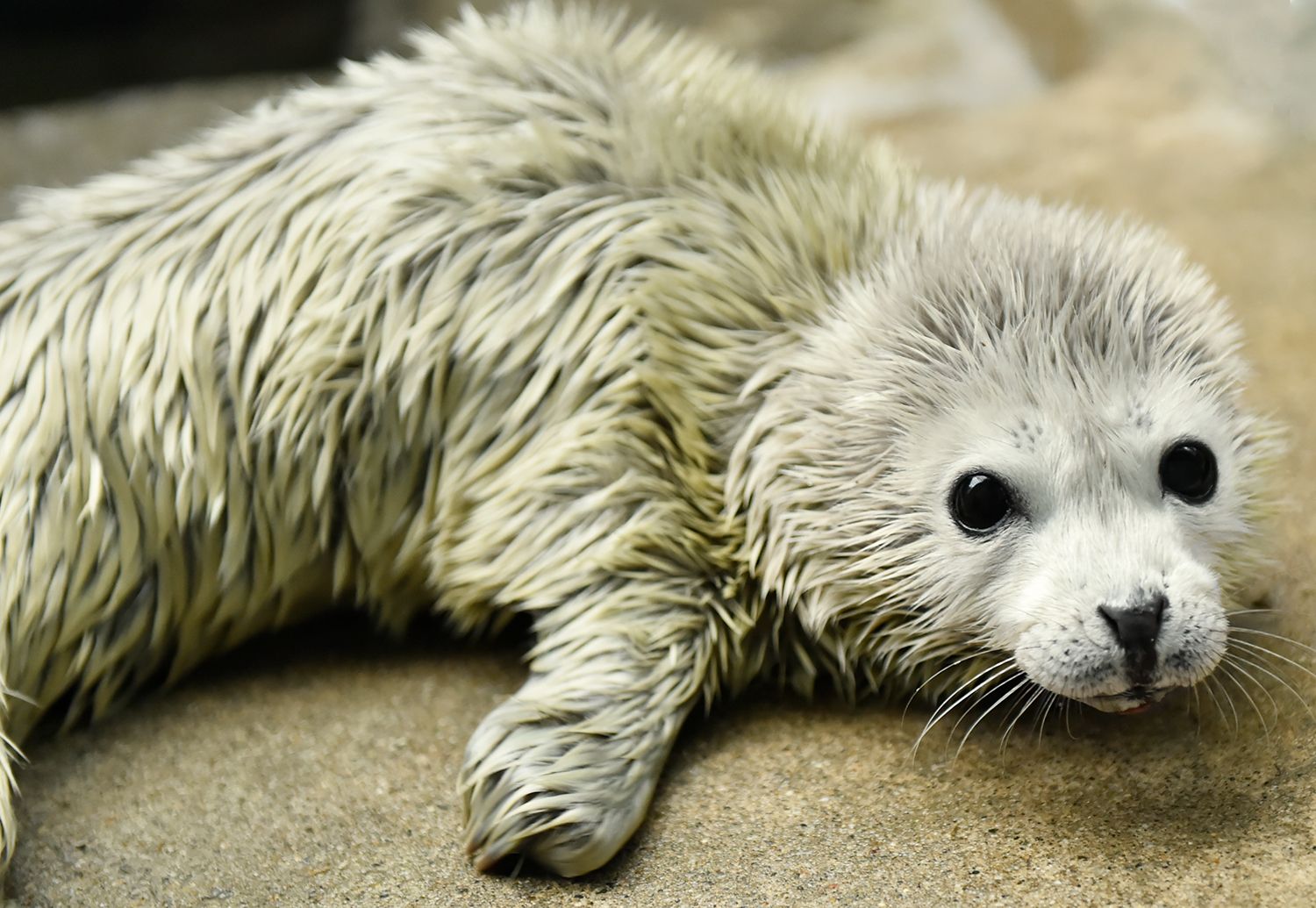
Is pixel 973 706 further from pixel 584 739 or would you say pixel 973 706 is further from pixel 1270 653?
pixel 584 739

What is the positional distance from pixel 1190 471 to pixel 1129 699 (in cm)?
45

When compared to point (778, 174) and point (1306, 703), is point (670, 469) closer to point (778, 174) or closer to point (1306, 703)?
point (778, 174)

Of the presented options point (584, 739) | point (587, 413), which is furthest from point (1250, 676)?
point (587, 413)

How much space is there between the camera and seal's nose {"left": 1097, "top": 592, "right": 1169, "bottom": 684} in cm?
220

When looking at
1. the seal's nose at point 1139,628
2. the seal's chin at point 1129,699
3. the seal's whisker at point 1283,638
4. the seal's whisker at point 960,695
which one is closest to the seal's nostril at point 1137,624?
the seal's nose at point 1139,628

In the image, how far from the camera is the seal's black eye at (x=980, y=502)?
2398mm

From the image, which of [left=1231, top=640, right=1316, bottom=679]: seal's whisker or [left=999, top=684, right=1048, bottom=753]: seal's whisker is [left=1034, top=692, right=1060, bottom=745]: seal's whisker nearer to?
[left=999, top=684, right=1048, bottom=753]: seal's whisker

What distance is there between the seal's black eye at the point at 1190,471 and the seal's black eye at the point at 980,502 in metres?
0.30

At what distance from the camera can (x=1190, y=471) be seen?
2449 mm

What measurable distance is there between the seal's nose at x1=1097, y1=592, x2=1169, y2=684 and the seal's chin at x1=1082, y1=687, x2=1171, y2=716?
7 centimetres

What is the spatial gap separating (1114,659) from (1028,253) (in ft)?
2.75

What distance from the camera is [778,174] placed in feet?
9.63

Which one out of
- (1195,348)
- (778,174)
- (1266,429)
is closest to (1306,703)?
(1266,429)

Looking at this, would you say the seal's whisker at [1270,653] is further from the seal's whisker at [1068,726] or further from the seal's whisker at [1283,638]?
the seal's whisker at [1068,726]
